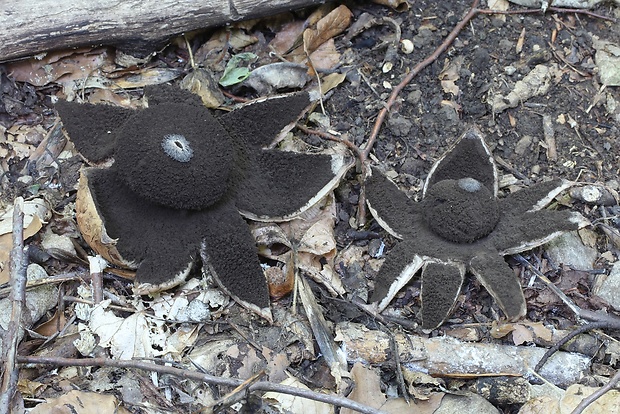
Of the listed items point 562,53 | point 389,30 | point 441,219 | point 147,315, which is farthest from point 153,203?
point 562,53

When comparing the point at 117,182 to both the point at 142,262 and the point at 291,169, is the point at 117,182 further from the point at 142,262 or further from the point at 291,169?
the point at 291,169

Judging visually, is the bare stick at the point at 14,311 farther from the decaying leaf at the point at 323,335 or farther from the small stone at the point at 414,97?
the small stone at the point at 414,97

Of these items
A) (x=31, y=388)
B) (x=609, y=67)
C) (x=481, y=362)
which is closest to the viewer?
(x=31, y=388)

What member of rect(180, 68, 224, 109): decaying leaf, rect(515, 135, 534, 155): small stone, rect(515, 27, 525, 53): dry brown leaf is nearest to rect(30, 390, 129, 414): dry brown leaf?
rect(180, 68, 224, 109): decaying leaf

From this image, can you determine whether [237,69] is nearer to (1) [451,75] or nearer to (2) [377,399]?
(1) [451,75]

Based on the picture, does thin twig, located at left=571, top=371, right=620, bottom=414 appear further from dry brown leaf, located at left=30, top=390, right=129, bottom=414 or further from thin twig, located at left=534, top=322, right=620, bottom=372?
dry brown leaf, located at left=30, top=390, right=129, bottom=414

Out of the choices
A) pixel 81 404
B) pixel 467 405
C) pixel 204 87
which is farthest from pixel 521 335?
pixel 204 87
